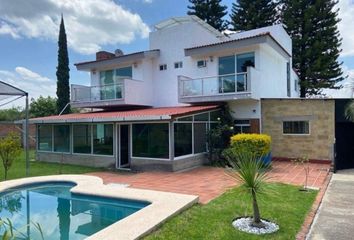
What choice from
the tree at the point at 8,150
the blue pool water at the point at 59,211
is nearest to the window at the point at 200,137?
the blue pool water at the point at 59,211

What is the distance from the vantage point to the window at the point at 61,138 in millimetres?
23797

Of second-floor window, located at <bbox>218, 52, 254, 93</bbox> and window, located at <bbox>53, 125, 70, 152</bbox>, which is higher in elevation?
second-floor window, located at <bbox>218, 52, 254, 93</bbox>

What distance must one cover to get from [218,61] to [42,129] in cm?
1555

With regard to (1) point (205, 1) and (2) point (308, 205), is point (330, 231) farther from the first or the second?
(1) point (205, 1)

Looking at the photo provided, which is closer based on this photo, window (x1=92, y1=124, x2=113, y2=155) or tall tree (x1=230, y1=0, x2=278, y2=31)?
window (x1=92, y1=124, x2=113, y2=155)

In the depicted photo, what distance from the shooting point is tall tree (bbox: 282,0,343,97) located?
40062 mm

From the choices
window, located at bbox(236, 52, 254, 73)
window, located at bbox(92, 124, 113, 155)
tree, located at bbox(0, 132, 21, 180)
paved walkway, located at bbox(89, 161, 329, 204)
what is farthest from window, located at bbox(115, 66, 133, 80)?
tree, located at bbox(0, 132, 21, 180)

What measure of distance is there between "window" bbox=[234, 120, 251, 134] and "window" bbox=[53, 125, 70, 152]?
503 inches

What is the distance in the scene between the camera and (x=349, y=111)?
19625mm

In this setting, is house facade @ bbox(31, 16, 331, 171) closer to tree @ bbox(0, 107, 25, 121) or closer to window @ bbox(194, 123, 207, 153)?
window @ bbox(194, 123, 207, 153)

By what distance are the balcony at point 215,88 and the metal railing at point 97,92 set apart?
539 cm

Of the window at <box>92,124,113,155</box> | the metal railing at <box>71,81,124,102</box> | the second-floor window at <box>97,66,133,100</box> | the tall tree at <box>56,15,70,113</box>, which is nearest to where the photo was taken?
the window at <box>92,124,113,155</box>

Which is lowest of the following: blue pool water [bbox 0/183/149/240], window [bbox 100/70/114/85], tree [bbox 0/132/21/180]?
blue pool water [bbox 0/183/149/240]

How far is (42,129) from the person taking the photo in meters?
25.8
